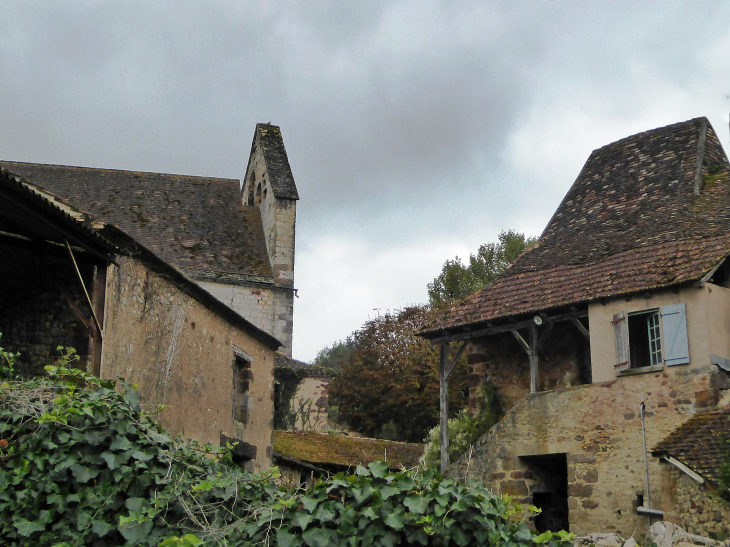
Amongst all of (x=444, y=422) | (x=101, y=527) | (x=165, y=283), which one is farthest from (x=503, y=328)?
(x=101, y=527)

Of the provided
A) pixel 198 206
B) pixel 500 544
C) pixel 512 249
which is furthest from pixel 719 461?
pixel 512 249

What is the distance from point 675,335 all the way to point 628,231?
3.06 m

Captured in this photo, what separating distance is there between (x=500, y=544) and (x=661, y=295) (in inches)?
348

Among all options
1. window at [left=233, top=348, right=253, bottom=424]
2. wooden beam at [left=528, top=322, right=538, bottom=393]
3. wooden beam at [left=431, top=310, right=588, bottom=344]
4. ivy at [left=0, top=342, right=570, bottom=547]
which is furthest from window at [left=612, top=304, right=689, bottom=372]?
ivy at [left=0, top=342, right=570, bottom=547]

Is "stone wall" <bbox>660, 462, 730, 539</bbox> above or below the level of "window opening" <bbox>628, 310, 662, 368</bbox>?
below

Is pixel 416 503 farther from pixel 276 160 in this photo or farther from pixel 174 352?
pixel 276 160

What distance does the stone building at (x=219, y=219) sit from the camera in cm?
2083

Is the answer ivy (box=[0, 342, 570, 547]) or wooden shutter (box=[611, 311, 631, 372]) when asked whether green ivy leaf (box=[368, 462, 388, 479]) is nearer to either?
ivy (box=[0, 342, 570, 547])

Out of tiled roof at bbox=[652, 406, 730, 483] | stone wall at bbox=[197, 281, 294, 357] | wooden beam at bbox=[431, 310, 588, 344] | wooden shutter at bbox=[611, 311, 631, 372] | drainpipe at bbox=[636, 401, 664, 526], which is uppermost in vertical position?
stone wall at bbox=[197, 281, 294, 357]

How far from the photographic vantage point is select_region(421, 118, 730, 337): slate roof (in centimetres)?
1443

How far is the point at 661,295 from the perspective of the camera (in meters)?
14.0

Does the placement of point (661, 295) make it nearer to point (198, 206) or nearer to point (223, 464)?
point (223, 464)

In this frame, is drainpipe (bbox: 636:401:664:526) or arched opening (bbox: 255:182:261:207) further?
arched opening (bbox: 255:182:261:207)

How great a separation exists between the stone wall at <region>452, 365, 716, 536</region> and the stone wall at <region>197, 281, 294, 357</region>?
7060 mm
